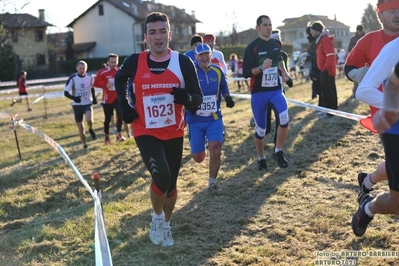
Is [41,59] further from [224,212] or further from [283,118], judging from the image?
[224,212]

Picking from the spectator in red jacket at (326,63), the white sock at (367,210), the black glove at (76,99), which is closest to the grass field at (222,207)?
the white sock at (367,210)

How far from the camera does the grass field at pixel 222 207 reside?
4809 millimetres

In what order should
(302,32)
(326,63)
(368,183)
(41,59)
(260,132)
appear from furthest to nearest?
(302,32) < (41,59) < (326,63) < (260,132) < (368,183)

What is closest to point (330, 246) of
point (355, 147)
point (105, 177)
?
point (355, 147)

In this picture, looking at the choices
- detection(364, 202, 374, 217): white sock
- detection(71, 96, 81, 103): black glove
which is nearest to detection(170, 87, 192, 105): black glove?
detection(364, 202, 374, 217): white sock

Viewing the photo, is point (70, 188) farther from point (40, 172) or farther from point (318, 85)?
point (318, 85)

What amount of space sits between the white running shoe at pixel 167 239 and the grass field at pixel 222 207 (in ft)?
0.22

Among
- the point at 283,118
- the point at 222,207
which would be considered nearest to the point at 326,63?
the point at 283,118

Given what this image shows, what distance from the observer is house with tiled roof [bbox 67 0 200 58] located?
65000 millimetres

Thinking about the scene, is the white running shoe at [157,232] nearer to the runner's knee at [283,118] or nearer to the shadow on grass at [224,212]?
the shadow on grass at [224,212]

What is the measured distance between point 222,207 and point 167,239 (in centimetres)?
132

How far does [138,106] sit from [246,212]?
6.33 ft

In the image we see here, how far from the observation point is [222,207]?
6.29m

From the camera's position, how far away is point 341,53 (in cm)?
3391
